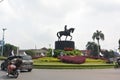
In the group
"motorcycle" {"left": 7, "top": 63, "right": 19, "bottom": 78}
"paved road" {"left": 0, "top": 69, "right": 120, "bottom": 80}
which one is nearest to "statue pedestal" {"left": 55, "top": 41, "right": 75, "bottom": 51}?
"paved road" {"left": 0, "top": 69, "right": 120, "bottom": 80}

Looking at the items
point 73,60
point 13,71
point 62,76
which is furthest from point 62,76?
point 73,60

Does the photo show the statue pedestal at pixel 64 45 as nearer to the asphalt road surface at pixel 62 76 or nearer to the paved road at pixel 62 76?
the asphalt road surface at pixel 62 76

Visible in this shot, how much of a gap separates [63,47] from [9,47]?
230ft

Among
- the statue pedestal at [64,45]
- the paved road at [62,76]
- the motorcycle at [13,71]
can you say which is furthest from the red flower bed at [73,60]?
the motorcycle at [13,71]

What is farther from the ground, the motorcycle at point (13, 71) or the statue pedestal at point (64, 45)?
the statue pedestal at point (64, 45)

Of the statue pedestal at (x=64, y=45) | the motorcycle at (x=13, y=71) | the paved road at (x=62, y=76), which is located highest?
the statue pedestal at (x=64, y=45)

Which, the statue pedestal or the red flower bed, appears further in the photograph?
the statue pedestal

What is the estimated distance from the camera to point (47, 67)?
117 feet

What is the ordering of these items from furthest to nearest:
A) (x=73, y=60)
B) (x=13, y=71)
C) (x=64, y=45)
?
(x=64, y=45) < (x=73, y=60) < (x=13, y=71)

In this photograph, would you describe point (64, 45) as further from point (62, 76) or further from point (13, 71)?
point (13, 71)

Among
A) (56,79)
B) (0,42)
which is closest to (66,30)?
(0,42)

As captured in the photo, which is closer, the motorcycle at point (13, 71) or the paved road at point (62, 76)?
the paved road at point (62, 76)

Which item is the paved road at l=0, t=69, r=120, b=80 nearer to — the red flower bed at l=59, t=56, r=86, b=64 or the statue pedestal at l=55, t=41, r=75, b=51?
the red flower bed at l=59, t=56, r=86, b=64

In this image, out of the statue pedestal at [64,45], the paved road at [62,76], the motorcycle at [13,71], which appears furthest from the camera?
the statue pedestal at [64,45]
